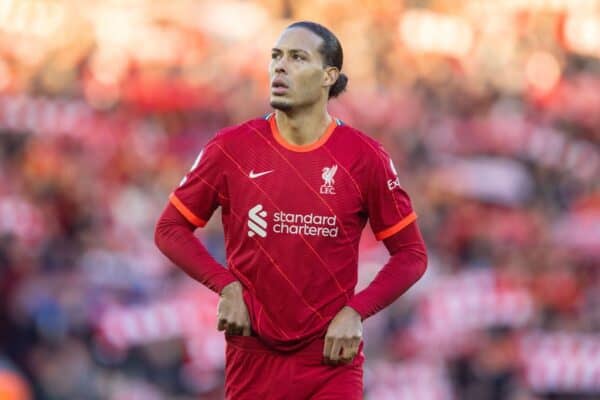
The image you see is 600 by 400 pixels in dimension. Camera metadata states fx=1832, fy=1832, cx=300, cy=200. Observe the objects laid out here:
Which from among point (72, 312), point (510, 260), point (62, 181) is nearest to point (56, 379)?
point (72, 312)

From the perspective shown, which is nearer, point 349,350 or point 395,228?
point 349,350

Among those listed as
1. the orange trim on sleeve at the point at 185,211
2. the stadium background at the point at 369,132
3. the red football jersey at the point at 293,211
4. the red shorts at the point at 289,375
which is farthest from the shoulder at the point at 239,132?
the stadium background at the point at 369,132

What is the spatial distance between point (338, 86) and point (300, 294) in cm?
92

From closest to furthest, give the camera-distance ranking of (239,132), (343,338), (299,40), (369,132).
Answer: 1. (343,338)
2. (299,40)
3. (239,132)
4. (369,132)

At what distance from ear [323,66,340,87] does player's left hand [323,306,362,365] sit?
97cm

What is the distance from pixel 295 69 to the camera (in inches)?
299

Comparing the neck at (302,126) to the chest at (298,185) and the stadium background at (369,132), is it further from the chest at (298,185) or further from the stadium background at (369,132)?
the stadium background at (369,132)

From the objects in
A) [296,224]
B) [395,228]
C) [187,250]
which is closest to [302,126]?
[296,224]

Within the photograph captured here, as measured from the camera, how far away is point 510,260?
18.4m

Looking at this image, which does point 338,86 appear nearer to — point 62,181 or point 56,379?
point 56,379

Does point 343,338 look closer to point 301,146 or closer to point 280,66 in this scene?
point 301,146

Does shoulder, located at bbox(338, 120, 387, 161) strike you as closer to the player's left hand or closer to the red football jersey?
the red football jersey

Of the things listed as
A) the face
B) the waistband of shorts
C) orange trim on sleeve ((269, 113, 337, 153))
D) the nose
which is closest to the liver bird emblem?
orange trim on sleeve ((269, 113, 337, 153))

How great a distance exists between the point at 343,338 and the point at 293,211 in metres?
0.57
